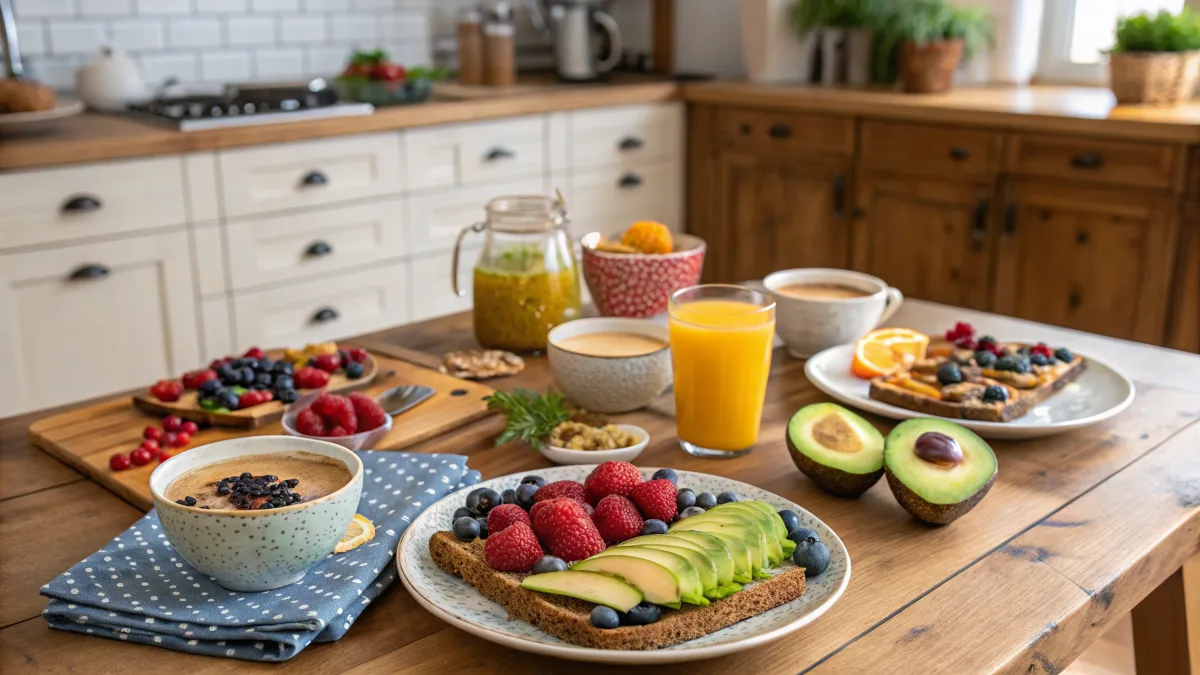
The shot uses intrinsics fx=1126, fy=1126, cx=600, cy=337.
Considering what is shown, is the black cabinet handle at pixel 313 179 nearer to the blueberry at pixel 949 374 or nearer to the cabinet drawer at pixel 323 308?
the cabinet drawer at pixel 323 308

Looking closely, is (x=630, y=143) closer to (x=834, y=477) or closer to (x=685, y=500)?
(x=834, y=477)

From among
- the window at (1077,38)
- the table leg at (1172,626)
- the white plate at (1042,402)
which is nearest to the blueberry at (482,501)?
the white plate at (1042,402)

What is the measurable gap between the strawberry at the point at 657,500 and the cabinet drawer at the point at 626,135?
2.78 meters

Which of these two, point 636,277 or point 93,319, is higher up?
point 636,277

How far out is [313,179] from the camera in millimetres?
3098

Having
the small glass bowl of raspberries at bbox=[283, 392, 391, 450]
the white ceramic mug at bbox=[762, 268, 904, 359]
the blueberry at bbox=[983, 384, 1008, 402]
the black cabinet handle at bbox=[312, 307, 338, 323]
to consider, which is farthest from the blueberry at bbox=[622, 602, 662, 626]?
the black cabinet handle at bbox=[312, 307, 338, 323]

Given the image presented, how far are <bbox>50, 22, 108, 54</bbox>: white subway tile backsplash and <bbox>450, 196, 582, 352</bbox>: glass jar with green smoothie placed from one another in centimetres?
220

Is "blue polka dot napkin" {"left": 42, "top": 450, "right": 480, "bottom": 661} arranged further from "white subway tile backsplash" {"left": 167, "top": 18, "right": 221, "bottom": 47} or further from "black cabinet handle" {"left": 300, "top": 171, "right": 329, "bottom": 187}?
"white subway tile backsplash" {"left": 167, "top": 18, "right": 221, "bottom": 47}

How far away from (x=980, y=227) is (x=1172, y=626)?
187 centimetres

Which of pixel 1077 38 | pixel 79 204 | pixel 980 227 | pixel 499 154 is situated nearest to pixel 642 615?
pixel 79 204

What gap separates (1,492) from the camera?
1232mm

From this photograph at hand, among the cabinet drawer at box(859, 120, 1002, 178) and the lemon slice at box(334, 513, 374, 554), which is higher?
the cabinet drawer at box(859, 120, 1002, 178)

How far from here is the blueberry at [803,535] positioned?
1.00 m

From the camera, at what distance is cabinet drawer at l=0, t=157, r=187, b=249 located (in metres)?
2.62
